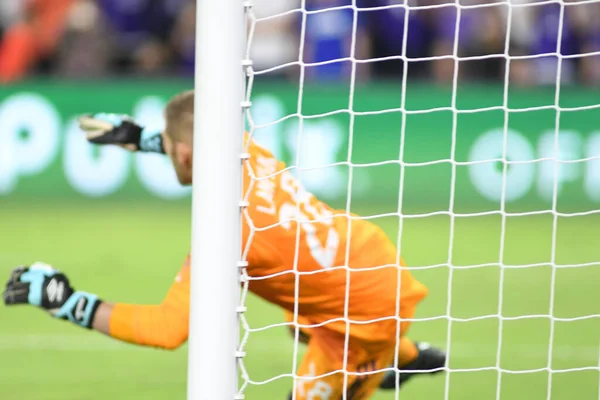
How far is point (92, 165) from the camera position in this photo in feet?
31.7

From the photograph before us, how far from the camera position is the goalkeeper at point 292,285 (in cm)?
362

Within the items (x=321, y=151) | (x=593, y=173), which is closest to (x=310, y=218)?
(x=321, y=151)

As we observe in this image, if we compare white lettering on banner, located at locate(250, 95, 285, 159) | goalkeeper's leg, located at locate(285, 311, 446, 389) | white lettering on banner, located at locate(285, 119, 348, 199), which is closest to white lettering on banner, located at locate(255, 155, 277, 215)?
goalkeeper's leg, located at locate(285, 311, 446, 389)

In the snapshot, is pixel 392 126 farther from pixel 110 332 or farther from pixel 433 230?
pixel 110 332

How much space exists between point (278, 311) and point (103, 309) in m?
3.29

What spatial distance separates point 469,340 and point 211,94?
3748mm

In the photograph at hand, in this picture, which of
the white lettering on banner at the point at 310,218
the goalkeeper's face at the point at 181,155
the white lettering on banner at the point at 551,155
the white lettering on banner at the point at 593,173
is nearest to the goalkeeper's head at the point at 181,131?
the goalkeeper's face at the point at 181,155

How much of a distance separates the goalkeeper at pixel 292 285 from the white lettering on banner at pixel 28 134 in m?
5.54

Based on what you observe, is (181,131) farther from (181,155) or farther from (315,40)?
(315,40)

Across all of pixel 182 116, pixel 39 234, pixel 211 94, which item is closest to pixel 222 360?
pixel 211 94

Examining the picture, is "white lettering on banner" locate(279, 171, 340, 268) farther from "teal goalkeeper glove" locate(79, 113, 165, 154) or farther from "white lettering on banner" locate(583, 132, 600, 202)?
"white lettering on banner" locate(583, 132, 600, 202)

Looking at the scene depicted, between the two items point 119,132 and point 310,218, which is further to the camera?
point 119,132

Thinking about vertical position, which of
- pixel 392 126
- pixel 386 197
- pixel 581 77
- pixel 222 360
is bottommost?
pixel 222 360

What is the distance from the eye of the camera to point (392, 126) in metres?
9.69
